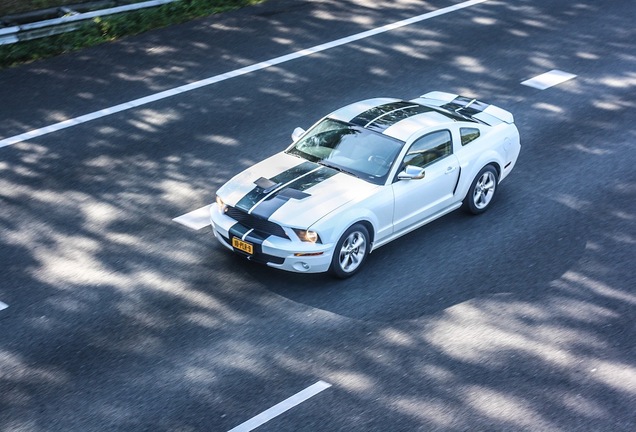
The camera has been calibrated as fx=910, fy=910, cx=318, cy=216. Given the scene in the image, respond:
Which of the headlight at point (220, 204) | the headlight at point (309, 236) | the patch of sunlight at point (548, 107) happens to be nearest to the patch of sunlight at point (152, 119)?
the headlight at point (220, 204)

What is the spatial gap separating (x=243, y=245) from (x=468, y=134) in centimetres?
354

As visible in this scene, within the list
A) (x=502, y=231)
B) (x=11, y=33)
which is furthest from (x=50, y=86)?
(x=502, y=231)

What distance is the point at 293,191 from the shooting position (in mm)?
10852

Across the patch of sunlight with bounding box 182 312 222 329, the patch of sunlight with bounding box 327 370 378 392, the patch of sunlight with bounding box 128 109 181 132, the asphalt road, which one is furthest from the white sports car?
the patch of sunlight with bounding box 128 109 181 132

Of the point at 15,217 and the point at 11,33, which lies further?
the point at 11,33

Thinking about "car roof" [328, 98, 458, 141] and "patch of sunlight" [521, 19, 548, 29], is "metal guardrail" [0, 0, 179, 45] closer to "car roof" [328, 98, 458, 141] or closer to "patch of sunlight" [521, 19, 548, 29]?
"car roof" [328, 98, 458, 141]

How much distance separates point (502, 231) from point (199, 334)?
4426 millimetres

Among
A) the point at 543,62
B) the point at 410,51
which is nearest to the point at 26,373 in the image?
the point at 410,51

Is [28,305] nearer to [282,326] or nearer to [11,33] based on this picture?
[282,326]

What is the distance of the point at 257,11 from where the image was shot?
731 inches

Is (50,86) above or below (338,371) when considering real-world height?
above

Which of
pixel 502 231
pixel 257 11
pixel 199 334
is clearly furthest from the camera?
pixel 257 11

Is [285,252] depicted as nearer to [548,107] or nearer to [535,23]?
[548,107]

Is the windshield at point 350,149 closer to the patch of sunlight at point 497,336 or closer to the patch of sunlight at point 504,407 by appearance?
the patch of sunlight at point 497,336
